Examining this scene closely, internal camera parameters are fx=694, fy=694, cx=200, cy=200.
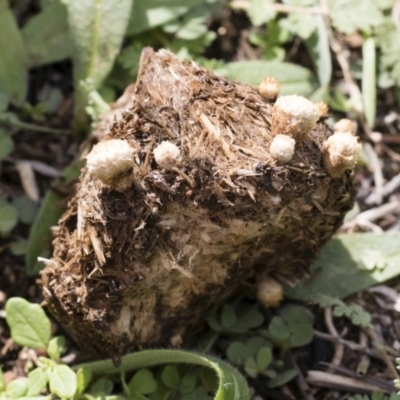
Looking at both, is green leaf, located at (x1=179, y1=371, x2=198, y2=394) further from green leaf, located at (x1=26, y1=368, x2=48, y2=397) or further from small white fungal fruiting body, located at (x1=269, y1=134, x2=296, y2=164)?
small white fungal fruiting body, located at (x1=269, y1=134, x2=296, y2=164)

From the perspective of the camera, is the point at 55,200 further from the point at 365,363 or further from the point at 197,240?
the point at 365,363

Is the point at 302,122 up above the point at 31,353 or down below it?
above

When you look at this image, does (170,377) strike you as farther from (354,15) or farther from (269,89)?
(354,15)

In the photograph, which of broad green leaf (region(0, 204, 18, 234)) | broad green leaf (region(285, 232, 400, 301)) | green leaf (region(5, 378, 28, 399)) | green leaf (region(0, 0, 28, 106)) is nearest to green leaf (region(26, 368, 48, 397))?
green leaf (region(5, 378, 28, 399))

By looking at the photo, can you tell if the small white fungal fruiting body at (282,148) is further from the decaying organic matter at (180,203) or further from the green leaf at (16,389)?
the green leaf at (16,389)

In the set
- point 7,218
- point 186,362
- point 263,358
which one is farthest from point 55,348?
point 263,358

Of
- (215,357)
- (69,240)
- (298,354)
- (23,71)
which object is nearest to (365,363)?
(298,354)
